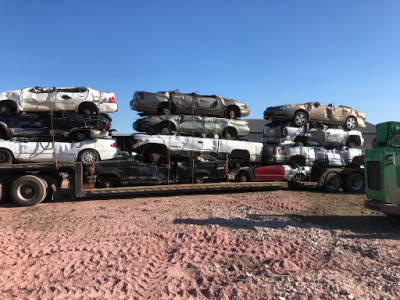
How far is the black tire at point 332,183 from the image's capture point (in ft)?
37.7

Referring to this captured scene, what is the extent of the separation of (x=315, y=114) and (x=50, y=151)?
1031cm

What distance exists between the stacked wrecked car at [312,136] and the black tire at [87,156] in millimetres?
6735

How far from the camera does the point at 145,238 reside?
17.5ft

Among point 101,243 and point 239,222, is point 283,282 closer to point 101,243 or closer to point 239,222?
point 239,222

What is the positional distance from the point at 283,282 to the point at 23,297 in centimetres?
319

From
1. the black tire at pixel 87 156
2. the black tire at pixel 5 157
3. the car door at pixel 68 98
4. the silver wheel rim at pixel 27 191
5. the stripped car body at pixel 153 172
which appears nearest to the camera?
the silver wheel rim at pixel 27 191

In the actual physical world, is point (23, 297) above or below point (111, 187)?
below

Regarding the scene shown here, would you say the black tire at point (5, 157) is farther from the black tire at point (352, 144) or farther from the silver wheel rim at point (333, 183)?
the black tire at point (352, 144)

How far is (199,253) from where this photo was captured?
4609 mm

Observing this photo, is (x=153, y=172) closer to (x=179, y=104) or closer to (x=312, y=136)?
(x=179, y=104)

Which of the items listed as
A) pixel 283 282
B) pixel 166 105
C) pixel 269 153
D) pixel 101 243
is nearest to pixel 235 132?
pixel 269 153

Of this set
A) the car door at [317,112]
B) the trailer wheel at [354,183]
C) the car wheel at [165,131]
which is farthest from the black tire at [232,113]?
the trailer wheel at [354,183]

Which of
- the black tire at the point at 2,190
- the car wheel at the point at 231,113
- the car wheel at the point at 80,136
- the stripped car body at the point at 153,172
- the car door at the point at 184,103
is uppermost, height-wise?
the car door at the point at 184,103

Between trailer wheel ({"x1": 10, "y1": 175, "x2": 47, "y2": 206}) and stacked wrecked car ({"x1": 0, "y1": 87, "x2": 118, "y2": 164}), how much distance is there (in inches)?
29.2
